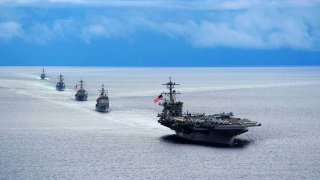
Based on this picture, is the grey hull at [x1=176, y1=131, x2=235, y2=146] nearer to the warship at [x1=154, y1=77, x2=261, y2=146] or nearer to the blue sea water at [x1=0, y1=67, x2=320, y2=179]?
the warship at [x1=154, y1=77, x2=261, y2=146]

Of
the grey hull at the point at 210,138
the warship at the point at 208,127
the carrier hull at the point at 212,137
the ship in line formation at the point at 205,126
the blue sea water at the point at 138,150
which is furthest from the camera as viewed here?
the grey hull at the point at 210,138

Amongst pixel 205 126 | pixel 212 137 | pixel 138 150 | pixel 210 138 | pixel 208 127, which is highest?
pixel 205 126

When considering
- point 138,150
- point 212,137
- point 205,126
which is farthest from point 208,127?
point 138,150

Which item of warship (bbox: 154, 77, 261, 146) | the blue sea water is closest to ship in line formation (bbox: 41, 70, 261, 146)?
warship (bbox: 154, 77, 261, 146)

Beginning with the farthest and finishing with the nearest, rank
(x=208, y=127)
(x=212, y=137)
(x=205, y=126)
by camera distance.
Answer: (x=212, y=137) < (x=205, y=126) < (x=208, y=127)

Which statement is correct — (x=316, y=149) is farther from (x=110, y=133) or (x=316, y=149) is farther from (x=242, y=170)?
(x=110, y=133)

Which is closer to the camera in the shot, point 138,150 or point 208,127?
→ point 138,150

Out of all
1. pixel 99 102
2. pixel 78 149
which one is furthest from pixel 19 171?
pixel 99 102

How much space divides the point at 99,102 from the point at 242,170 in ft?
270

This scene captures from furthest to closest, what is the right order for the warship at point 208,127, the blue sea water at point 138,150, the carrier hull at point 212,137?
the carrier hull at point 212,137 → the warship at point 208,127 → the blue sea water at point 138,150

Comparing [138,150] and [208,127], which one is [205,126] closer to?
[208,127]

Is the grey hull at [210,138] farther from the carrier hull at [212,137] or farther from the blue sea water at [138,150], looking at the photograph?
the blue sea water at [138,150]

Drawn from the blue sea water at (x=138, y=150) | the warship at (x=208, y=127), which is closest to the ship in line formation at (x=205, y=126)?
the warship at (x=208, y=127)

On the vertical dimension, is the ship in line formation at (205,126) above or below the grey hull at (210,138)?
above
